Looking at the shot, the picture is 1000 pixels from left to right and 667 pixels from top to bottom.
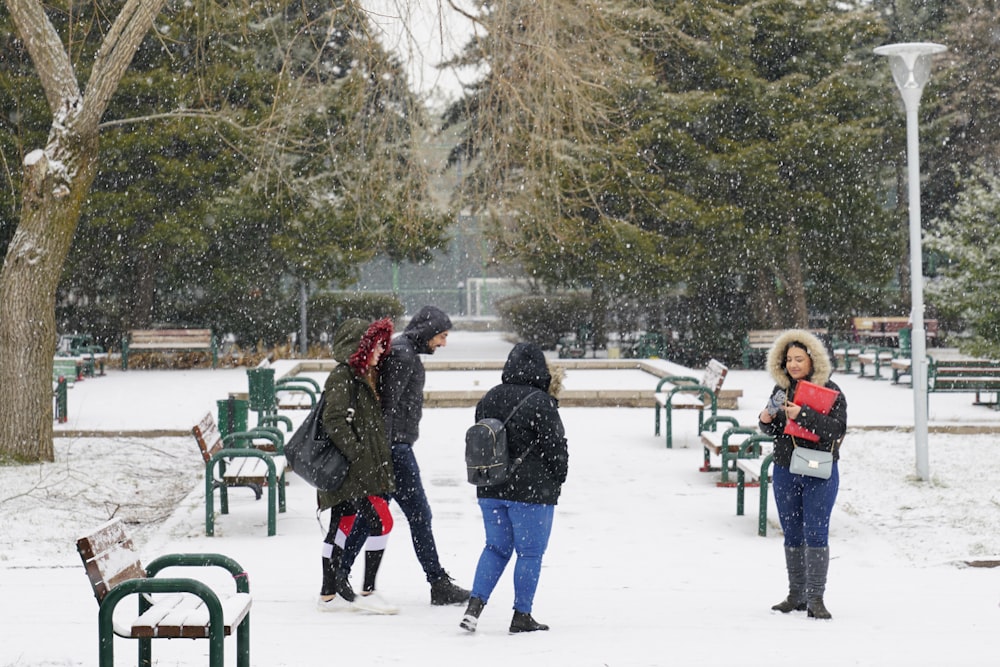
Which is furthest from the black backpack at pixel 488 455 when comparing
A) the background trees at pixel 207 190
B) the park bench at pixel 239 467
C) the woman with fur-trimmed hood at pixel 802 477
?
the background trees at pixel 207 190

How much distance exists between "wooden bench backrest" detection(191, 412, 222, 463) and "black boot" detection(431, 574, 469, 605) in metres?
2.90

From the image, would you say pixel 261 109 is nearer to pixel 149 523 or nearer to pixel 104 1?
pixel 104 1

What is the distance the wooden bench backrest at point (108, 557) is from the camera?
15.0ft

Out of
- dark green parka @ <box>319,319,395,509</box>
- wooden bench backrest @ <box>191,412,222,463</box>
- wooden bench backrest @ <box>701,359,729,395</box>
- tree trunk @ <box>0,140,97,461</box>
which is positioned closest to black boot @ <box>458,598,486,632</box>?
dark green parka @ <box>319,319,395,509</box>

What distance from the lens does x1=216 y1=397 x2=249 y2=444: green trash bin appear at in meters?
10.9

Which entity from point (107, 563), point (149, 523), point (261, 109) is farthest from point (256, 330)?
point (107, 563)

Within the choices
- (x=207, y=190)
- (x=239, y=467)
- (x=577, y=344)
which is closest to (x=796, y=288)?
(x=577, y=344)

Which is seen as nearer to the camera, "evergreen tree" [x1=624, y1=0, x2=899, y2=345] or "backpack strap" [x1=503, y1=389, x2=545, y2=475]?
"backpack strap" [x1=503, y1=389, x2=545, y2=475]

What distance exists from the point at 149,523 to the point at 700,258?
16.2 meters

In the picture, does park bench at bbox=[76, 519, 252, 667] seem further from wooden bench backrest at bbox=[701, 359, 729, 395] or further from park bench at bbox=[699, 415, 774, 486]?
wooden bench backrest at bbox=[701, 359, 729, 395]

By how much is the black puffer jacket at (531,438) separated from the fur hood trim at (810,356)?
1.29 metres

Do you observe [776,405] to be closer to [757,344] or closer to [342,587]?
[342,587]

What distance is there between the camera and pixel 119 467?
1201 centimetres

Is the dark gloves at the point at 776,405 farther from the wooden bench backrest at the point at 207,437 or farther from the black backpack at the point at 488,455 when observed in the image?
the wooden bench backrest at the point at 207,437
